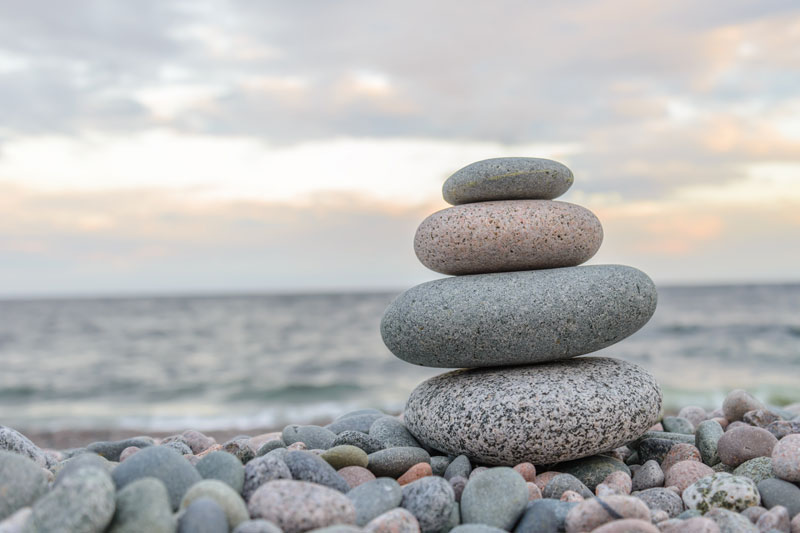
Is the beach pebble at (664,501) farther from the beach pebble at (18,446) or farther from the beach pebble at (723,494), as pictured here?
the beach pebble at (18,446)

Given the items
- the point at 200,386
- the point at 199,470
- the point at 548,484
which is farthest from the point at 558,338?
the point at 200,386

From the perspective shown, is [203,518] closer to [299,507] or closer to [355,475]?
[299,507]

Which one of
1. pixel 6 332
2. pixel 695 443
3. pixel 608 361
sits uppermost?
pixel 608 361

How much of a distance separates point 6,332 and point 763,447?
140 ft

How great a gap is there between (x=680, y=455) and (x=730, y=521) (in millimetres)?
1525

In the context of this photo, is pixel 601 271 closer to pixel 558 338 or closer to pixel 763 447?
pixel 558 338

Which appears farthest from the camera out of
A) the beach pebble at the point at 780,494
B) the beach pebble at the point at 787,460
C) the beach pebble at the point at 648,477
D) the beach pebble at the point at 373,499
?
the beach pebble at the point at 648,477

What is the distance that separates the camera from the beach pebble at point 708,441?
4867 millimetres

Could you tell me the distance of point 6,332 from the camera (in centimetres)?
3800

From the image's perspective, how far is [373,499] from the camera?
137 inches

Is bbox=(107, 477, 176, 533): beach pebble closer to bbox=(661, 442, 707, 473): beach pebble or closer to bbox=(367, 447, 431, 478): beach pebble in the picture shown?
bbox=(367, 447, 431, 478): beach pebble

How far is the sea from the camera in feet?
52.5

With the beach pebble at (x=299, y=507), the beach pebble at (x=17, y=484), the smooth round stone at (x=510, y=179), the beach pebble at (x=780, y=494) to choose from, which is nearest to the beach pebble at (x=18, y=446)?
the beach pebble at (x=17, y=484)

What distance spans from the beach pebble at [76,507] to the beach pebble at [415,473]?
1923 mm
